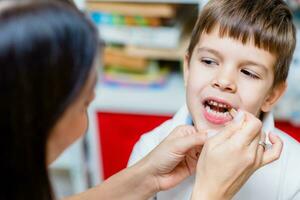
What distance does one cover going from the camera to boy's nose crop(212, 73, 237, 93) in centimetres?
95

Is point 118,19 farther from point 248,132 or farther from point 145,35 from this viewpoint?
point 248,132

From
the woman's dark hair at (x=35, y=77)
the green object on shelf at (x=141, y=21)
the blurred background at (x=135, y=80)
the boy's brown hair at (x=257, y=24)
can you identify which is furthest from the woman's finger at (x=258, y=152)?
the green object on shelf at (x=141, y=21)

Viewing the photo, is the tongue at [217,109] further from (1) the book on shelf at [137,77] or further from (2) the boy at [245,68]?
(1) the book on shelf at [137,77]

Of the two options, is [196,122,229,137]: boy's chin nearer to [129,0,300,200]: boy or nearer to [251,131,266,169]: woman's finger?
[129,0,300,200]: boy

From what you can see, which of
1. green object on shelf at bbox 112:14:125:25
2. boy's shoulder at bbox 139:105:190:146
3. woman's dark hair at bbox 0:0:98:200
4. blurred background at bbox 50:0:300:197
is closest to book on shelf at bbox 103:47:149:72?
blurred background at bbox 50:0:300:197

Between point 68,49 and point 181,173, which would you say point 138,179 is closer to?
point 181,173

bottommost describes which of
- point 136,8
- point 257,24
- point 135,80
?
point 135,80

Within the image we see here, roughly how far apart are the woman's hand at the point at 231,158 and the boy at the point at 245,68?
0.43 ft

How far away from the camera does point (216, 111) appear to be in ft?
3.25

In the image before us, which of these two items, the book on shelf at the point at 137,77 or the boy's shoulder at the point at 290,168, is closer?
the boy's shoulder at the point at 290,168

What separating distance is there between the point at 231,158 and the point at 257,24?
1.01 ft

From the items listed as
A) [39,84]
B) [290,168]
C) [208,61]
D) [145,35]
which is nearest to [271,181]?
[290,168]

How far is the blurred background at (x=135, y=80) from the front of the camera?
1749 mm

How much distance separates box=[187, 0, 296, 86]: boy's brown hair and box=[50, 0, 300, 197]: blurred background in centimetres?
67
